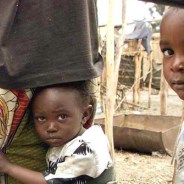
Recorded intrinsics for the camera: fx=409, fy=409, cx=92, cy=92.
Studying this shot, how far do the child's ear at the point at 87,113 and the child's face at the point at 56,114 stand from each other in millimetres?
55

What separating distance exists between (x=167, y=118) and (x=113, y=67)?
2.94 meters

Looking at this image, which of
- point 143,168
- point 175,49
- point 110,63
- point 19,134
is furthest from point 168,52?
point 143,168

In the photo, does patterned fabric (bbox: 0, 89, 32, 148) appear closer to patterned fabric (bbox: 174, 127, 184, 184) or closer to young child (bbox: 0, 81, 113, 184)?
young child (bbox: 0, 81, 113, 184)

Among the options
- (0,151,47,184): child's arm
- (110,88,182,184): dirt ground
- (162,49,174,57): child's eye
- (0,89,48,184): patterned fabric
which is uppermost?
(162,49,174,57): child's eye

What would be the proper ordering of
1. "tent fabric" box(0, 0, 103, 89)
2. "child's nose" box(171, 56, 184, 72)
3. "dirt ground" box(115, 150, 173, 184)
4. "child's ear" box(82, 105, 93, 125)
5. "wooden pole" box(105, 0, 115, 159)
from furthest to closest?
"dirt ground" box(115, 150, 173, 184) → "wooden pole" box(105, 0, 115, 159) → "child's ear" box(82, 105, 93, 125) → "tent fabric" box(0, 0, 103, 89) → "child's nose" box(171, 56, 184, 72)

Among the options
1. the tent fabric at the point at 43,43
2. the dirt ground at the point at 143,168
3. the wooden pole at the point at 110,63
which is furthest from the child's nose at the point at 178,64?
the dirt ground at the point at 143,168

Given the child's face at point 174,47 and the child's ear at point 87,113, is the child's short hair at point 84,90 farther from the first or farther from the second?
the child's face at point 174,47

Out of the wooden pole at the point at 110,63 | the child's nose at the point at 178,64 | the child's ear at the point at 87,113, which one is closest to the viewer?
the child's nose at the point at 178,64

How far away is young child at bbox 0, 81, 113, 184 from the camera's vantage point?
1085 mm

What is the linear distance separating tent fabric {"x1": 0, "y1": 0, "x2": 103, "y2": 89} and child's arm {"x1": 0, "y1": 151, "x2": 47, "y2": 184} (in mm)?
214

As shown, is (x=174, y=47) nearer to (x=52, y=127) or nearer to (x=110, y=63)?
(x=52, y=127)

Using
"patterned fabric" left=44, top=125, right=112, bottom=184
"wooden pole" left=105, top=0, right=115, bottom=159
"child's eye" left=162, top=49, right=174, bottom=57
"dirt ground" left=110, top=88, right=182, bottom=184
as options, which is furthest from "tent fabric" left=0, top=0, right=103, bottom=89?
"dirt ground" left=110, top=88, right=182, bottom=184

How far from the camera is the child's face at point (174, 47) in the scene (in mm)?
745

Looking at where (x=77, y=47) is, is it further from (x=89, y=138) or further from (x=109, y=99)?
(x=109, y=99)
